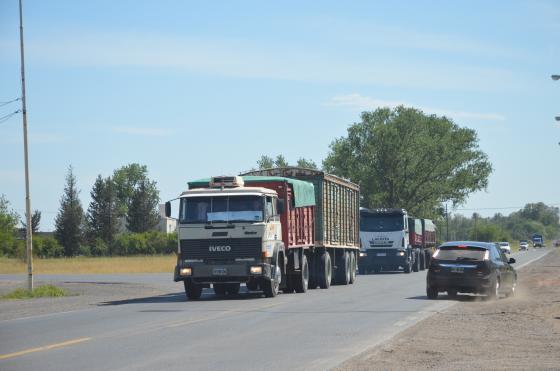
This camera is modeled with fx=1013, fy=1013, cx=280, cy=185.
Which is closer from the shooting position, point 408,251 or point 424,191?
point 408,251

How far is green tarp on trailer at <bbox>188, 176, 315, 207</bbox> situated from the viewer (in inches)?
1129

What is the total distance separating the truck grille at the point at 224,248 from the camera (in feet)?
86.0

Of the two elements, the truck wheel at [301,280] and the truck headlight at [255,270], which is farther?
the truck wheel at [301,280]

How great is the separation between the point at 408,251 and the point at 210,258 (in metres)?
27.8

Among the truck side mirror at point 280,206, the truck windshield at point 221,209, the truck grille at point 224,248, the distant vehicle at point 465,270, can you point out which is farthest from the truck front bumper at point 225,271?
the distant vehicle at point 465,270

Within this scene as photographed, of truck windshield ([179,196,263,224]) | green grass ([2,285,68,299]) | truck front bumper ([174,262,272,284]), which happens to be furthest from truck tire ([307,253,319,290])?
green grass ([2,285,68,299])

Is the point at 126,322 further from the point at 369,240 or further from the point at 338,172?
the point at 338,172

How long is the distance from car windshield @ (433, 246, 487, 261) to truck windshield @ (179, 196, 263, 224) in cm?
485

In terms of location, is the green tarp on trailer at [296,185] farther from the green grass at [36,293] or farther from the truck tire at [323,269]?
the green grass at [36,293]

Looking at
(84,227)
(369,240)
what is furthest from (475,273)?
(84,227)

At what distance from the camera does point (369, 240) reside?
5191 centimetres

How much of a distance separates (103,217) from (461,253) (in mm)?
119061

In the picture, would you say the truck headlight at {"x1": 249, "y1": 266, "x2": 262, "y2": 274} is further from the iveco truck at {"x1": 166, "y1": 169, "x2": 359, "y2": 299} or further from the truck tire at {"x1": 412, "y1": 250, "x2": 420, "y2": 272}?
the truck tire at {"x1": 412, "y1": 250, "x2": 420, "y2": 272}

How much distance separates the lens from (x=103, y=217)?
14162cm
